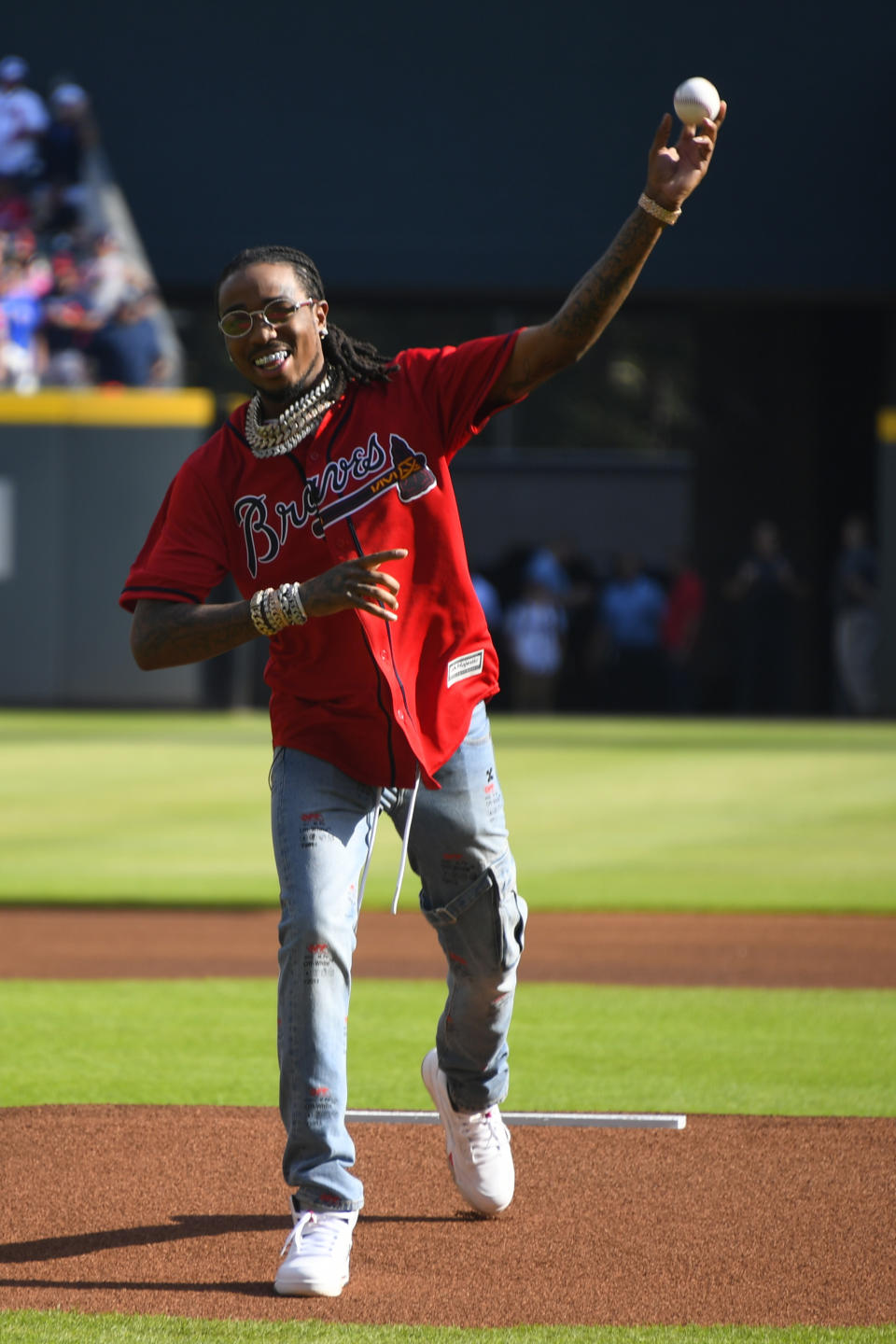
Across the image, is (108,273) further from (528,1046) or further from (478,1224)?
(478,1224)

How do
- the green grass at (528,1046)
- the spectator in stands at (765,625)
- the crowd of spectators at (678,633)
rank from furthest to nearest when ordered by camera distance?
the crowd of spectators at (678,633)
the spectator in stands at (765,625)
the green grass at (528,1046)

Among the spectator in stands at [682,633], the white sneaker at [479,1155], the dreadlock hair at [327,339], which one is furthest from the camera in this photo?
the spectator in stands at [682,633]

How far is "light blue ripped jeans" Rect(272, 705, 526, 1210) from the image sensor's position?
3.92m

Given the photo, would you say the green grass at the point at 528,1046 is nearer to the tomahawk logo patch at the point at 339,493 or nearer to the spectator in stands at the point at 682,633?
the tomahawk logo patch at the point at 339,493

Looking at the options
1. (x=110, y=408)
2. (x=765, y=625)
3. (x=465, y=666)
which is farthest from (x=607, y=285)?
(x=110, y=408)

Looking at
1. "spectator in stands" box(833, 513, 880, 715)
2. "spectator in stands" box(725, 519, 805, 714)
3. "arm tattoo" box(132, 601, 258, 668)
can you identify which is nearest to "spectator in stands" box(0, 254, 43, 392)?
"spectator in stands" box(725, 519, 805, 714)

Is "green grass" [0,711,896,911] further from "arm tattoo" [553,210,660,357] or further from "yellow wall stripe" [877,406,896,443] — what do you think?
"arm tattoo" [553,210,660,357]

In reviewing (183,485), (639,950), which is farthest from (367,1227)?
(639,950)

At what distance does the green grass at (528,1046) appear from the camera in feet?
19.3

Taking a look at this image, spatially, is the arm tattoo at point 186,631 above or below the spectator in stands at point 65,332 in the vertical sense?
above

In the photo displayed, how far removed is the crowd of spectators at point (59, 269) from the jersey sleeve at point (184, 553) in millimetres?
22524

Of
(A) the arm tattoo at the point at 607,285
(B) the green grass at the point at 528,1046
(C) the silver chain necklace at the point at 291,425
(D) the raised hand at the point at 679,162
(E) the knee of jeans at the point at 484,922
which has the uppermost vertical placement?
(D) the raised hand at the point at 679,162

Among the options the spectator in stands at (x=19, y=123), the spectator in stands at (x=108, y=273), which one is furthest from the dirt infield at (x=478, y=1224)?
the spectator in stands at (x=19, y=123)

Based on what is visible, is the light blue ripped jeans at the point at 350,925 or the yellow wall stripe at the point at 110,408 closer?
the light blue ripped jeans at the point at 350,925
